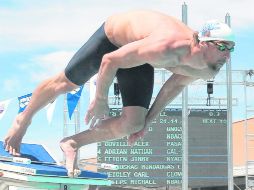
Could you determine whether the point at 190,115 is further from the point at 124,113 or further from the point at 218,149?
the point at 124,113

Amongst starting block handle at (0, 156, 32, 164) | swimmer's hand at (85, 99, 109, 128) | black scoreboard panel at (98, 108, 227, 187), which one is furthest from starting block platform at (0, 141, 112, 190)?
black scoreboard panel at (98, 108, 227, 187)

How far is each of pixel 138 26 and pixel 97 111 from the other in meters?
0.80

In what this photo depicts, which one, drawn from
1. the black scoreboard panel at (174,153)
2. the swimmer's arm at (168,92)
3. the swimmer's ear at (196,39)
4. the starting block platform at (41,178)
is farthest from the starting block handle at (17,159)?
the black scoreboard panel at (174,153)

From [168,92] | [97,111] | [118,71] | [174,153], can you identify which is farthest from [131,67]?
[174,153]

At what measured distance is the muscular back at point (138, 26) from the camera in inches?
175

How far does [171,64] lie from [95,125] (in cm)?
113

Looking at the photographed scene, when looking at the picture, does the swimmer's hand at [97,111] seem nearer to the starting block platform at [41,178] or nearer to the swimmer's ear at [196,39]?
the starting block platform at [41,178]

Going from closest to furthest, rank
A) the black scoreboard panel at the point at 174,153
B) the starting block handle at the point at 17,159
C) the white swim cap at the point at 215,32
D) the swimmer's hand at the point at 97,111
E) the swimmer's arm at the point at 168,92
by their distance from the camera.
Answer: the white swim cap at the point at 215,32, the swimmer's hand at the point at 97,111, the starting block handle at the point at 17,159, the swimmer's arm at the point at 168,92, the black scoreboard panel at the point at 174,153

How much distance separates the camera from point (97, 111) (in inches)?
191

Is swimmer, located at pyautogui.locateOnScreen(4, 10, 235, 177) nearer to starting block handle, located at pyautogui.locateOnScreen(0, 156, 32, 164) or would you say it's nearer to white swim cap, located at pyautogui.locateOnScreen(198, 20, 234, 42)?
white swim cap, located at pyautogui.locateOnScreen(198, 20, 234, 42)

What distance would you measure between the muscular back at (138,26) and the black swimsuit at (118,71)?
0.12 metres

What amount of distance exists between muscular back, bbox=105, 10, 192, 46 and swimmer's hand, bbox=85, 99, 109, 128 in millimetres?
545

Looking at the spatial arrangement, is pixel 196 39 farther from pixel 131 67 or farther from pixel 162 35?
pixel 131 67

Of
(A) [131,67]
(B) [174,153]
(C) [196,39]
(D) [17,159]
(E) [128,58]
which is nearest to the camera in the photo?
(C) [196,39]
